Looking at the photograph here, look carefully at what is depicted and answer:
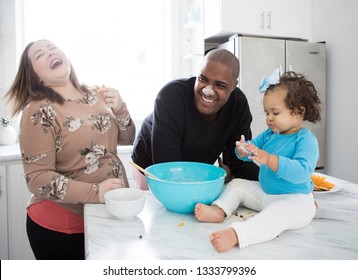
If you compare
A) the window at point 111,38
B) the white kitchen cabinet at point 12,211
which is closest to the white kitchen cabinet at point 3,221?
the white kitchen cabinet at point 12,211

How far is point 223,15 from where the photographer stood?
2.73 m

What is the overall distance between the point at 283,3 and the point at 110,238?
287 cm

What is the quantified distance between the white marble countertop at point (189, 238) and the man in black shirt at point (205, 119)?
0.98 feet

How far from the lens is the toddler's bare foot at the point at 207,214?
0.88 metres

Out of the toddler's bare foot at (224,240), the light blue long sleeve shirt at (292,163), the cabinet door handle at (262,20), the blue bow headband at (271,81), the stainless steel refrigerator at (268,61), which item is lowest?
the toddler's bare foot at (224,240)

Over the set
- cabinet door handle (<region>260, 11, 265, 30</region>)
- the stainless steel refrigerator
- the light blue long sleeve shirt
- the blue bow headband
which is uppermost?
cabinet door handle (<region>260, 11, 265, 30</region>)

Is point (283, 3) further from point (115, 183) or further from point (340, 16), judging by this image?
point (115, 183)

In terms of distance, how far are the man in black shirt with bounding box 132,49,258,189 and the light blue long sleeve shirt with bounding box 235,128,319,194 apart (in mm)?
253

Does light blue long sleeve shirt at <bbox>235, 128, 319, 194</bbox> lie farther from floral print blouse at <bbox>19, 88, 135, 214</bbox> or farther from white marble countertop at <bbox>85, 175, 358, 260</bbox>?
floral print blouse at <bbox>19, 88, 135, 214</bbox>

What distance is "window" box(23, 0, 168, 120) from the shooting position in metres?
2.87

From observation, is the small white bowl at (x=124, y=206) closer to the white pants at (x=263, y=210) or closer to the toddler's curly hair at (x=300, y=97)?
the white pants at (x=263, y=210)

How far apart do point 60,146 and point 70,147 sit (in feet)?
0.10

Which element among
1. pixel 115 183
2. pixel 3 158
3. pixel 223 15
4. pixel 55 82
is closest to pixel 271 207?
pixel 115 183

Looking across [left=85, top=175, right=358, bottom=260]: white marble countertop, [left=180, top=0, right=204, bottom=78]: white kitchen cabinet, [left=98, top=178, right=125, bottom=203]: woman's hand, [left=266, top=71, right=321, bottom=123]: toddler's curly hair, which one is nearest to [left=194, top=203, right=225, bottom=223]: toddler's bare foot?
[left=85, top=175, right=358, bottom=260]: white marble countertop
